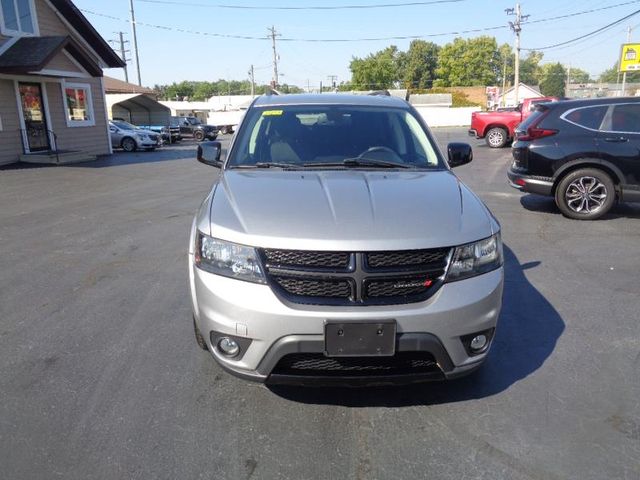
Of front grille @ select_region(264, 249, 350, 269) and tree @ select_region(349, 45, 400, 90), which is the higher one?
tree @ select_region(349, 45, 400, 90)

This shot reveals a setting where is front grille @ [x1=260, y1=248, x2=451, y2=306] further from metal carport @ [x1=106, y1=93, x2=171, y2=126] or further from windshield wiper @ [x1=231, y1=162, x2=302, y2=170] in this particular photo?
metal carport @ [x1=106, y1=93, x2=171, y2=126]

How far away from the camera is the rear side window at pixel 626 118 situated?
7449 mm

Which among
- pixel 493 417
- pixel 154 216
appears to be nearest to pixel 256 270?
pixel 493 417

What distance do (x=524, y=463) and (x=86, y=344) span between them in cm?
300

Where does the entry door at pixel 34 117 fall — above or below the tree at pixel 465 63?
below

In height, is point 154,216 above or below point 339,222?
below

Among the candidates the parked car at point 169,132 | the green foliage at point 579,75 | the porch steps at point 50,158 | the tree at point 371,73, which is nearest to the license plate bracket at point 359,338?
the porch steps at point 50,158

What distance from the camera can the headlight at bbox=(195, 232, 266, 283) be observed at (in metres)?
2.65

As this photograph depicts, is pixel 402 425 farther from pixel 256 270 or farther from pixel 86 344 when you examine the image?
pixel 86 344

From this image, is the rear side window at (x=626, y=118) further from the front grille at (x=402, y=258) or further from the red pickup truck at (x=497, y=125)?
the red pickup truck at (x=497, y=125)

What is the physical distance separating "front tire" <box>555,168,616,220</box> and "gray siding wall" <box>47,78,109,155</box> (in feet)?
56.2

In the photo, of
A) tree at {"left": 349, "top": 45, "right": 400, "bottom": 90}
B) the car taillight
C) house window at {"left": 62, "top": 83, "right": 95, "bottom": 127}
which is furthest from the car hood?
tree at {"left": 349, "top": 45, "right": 400, "bottom": 90}

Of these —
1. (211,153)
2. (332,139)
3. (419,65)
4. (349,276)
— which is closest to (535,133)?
(332,139)

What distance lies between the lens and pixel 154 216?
8.34 m
